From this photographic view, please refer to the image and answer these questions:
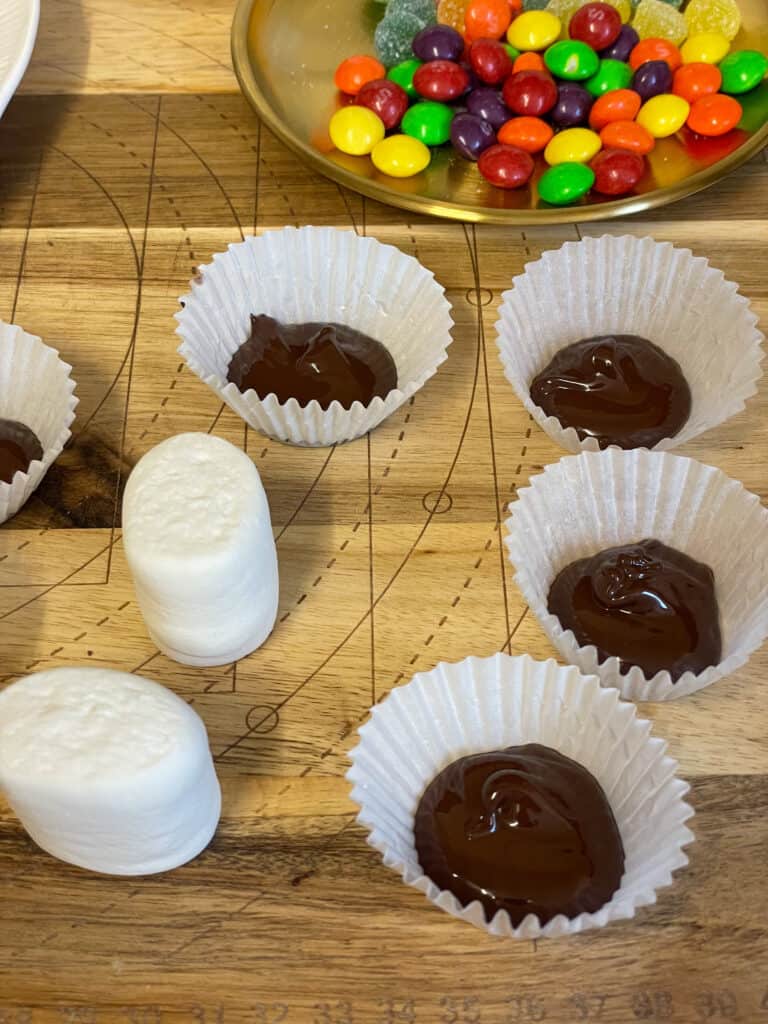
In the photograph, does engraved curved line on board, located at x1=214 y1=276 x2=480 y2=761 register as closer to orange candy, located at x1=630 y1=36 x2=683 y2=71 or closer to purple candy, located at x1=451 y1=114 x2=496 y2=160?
purple candy, located at x1=451 y1=114 x2=496 y2=160

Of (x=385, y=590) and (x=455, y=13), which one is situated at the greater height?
(x=455, y=13)

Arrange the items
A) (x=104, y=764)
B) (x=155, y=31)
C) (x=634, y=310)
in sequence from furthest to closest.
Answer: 1. (x=155, y=31)
2. (x=634, y=310)
3. (x=104, y=764)

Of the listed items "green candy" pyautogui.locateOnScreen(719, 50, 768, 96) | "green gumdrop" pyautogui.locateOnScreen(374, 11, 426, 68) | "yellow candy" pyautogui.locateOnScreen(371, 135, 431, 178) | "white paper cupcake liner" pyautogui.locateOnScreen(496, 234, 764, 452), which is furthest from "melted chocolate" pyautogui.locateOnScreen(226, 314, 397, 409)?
"green candy" pyautogui.locateOnScreen(719, 50, 768, 96)

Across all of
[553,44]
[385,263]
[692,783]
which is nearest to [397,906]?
[692,783]

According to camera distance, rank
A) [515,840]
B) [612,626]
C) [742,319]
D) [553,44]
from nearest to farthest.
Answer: [515,840], [612,626], [742,319], [553,44]

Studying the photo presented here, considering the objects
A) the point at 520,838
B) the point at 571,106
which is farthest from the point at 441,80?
the point at 520,838

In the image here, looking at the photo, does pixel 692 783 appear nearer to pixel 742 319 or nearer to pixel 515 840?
pixel 515 840

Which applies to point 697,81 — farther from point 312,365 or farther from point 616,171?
point 312,365
